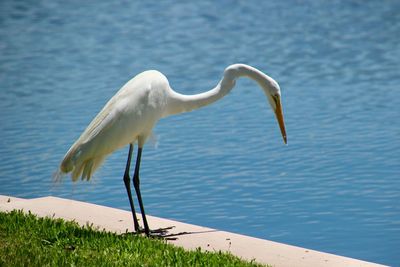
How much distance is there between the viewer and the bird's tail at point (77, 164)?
677 centimetres

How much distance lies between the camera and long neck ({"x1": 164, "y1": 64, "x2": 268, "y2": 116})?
7.22 meters

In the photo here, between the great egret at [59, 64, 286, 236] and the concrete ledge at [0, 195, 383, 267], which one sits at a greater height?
the great egret at [59, 64, 286, 236]

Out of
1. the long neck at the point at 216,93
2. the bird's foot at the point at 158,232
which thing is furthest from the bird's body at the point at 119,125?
the bird's foot at the point at 158,232

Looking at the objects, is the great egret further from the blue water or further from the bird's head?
the blue water

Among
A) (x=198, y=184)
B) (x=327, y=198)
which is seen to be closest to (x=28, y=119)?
(x=198, y=184)

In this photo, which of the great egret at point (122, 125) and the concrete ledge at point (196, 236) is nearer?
the concrete ledge at point (196, 236)

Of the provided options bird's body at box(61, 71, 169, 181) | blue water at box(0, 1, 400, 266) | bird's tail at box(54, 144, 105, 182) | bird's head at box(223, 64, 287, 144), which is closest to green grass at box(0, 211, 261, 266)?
bird's tail at box(54, 144, 105, 182)

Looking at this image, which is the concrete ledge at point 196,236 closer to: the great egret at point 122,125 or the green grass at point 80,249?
the green grass at point 80,249

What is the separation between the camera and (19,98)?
549 inches

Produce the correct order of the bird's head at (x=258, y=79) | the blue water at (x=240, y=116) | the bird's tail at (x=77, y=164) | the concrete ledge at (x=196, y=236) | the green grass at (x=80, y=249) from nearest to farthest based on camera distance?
1. the green grass at (x=80, y=249)
2. the concrete ledge at (x=196, y=236)
3. the bird's tail at (x=77, y=164)
4. the bird's head at (x=258, y=79)
5. the blue water at (x=240, y=116)

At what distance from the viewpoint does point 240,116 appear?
39.5 ft

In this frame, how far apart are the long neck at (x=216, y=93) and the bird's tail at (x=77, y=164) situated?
0.73 meters

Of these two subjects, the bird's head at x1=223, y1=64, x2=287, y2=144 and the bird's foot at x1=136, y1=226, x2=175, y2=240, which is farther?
the bird's head at x1=223, y1=64, x2=287, y2=144

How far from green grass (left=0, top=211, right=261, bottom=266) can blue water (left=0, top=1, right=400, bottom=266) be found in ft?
3.88
